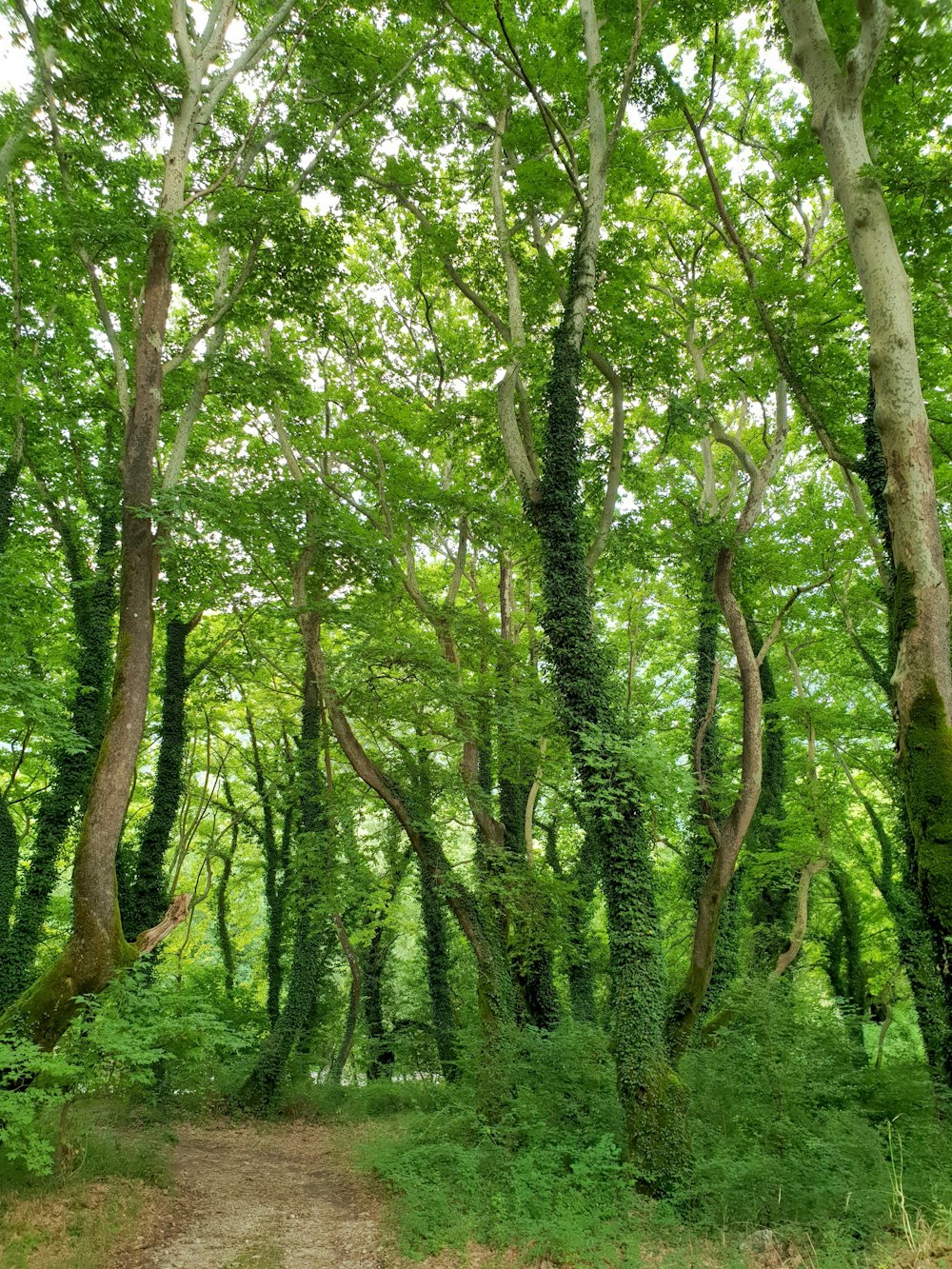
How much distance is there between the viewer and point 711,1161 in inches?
251

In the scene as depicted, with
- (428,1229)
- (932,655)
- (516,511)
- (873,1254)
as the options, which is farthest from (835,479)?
(428,1229)

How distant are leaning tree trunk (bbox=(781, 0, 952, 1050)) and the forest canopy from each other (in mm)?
36

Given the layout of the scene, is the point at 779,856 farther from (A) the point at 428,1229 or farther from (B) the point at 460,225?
(B) the point at 460,225

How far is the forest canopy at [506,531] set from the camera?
6.23 metres

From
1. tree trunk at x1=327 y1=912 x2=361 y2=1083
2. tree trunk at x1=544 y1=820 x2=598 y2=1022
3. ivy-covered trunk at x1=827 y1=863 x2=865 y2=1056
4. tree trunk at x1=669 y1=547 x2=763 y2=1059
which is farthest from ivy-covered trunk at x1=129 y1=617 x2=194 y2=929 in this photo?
ivy-covered trunk at x1=827 y1=863 x2=865 y2=1056

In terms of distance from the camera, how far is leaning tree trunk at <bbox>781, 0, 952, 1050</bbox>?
16.7ft

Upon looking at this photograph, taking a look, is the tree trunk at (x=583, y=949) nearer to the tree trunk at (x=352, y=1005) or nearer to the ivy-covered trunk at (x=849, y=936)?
the tree trunk at (x=352, y=1005)

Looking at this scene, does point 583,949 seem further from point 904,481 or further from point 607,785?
point 904,481

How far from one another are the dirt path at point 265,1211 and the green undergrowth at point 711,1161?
450mm

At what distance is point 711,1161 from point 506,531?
8.88 m

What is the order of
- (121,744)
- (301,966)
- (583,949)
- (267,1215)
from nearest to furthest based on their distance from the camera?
(121,744) → (267,1215) → (301,966) → (583,949)

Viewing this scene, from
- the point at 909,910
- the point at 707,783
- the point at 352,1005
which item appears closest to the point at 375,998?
the point at 352,1005

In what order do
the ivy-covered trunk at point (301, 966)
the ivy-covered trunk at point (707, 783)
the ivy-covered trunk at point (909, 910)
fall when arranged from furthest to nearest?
the ivy-covered trunk at point (301, 966) → the ivy-covered trunk at point (707, 783) → the ivy-covered trunk at point (909, 910)

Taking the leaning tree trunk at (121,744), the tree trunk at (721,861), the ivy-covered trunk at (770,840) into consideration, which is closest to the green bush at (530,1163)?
the tree trunk at (721,861)
